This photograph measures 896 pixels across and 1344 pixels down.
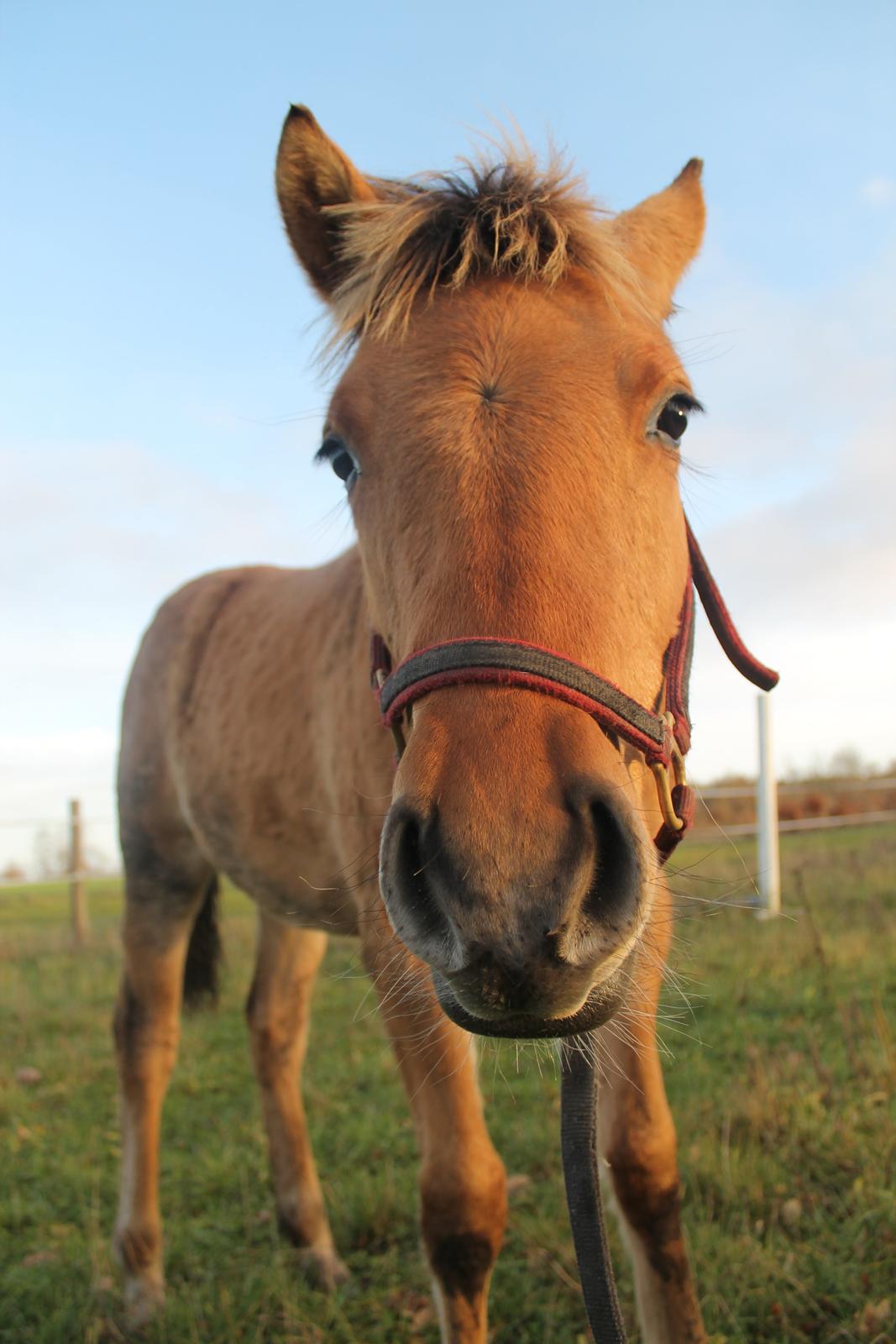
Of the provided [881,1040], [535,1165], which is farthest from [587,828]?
[881,1040]

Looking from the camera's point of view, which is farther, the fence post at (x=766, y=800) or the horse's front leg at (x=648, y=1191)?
the fence post at (x=766, y=800)

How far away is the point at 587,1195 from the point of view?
190 centimetres

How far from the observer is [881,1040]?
3.93 meters

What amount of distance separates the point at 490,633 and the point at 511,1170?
294cm

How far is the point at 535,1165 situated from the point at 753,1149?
85 centimetres

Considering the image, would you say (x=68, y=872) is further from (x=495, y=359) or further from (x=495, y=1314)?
(x=495, y=359)

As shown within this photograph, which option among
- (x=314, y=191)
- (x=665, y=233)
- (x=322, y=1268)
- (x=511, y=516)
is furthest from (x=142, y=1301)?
(x=665, y=233)

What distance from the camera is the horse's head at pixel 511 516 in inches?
49.2

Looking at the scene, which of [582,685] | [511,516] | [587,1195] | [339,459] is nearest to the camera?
[582,685]

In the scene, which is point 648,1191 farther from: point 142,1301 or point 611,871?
point 142,1301

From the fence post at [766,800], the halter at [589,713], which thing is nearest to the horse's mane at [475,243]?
the halter at [589,713]

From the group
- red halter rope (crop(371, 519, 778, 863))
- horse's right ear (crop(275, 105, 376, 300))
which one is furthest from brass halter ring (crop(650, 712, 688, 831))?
horse's right ear (crop(275, 105, 376, 300))

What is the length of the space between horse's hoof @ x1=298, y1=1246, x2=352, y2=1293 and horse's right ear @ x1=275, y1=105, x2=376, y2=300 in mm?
3265

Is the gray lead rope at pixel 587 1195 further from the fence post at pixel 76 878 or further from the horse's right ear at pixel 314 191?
the fence post at pixel 76 878
